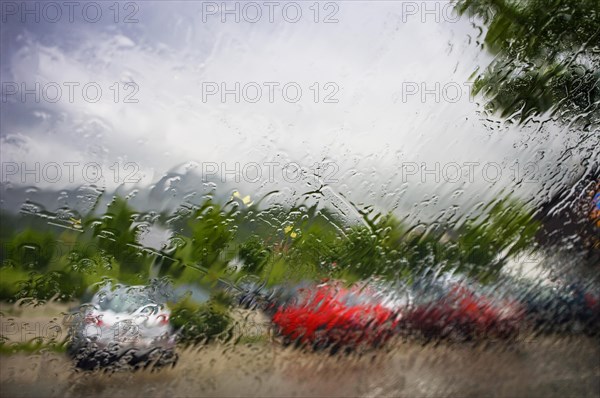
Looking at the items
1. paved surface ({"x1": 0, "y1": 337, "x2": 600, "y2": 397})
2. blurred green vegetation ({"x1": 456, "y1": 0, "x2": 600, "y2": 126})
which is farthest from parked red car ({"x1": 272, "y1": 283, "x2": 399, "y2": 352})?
blurred green vegetation ({"x1": 456, "y1": 0, "x2": 600, "y2": 126})

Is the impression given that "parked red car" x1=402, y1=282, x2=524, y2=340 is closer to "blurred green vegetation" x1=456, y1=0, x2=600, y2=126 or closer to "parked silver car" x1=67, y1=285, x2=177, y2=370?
"blurred green vegetation" x1=456, y1=0, x2=600, y2=126

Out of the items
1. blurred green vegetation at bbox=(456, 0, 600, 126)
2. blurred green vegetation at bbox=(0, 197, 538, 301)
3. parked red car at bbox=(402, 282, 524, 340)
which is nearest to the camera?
blurred green vegetation at bbox=(0, 197, 538, 301)

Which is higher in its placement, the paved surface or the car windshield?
the car windshield

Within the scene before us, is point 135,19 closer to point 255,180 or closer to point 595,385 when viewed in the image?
point 255,180

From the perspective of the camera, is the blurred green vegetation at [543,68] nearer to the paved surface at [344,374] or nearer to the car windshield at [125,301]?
the paved surface at [344,374]

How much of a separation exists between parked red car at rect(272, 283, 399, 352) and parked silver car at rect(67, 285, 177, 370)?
1.14ft

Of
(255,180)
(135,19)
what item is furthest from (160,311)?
(135,19)

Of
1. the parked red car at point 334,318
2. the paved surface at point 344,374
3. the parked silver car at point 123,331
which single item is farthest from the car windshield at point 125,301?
the parked red car at point 334,318

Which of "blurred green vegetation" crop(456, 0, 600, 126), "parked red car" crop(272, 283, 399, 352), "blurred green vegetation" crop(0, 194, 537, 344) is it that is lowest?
"parked red car" crop(272, 283, 399, 352)

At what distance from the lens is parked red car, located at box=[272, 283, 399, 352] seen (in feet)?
4.90

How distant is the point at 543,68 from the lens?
1670 millimetres

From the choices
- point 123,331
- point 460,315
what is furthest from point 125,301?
point 460,315

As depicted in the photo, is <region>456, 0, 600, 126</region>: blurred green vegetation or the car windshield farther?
<region>456, 0, 600, 126</region>: blurred green vegetation

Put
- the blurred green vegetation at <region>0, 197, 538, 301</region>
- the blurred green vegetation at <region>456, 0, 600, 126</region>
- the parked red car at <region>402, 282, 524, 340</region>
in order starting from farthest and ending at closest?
the blurred green vegetation at <region>456, 0, 600, 126</region>, the parked red car at <region>402, 282, 524, 340</region>, the blurred green vegetation at <region>0, 197, 538, 301</region>
